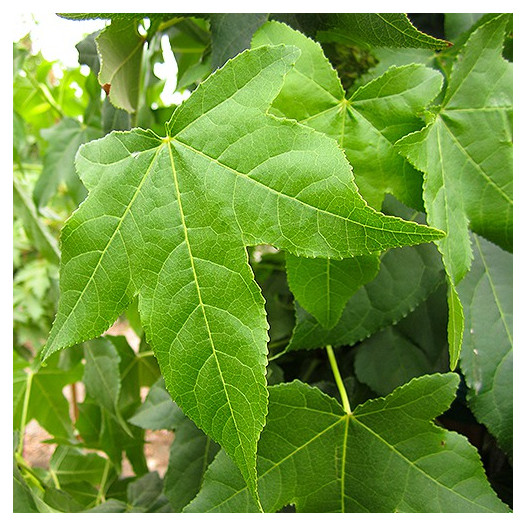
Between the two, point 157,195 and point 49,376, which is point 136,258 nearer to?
point 157,195

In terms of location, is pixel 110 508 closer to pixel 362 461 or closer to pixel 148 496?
pixel 148 496

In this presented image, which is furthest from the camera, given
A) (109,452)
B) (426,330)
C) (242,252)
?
(109,452)

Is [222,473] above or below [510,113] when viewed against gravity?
below

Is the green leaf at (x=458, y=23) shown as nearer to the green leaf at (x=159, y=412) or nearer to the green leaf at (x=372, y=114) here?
the green leaf at (x=372, y=114)

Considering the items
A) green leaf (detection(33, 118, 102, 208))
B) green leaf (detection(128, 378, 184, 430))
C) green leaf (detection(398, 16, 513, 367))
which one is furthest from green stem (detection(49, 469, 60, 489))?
green leaf (detection(398, 16, 513, 367))

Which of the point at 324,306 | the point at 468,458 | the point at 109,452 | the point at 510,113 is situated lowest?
the point at 109,452

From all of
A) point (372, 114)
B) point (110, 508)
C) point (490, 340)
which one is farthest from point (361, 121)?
point (110, 508)
